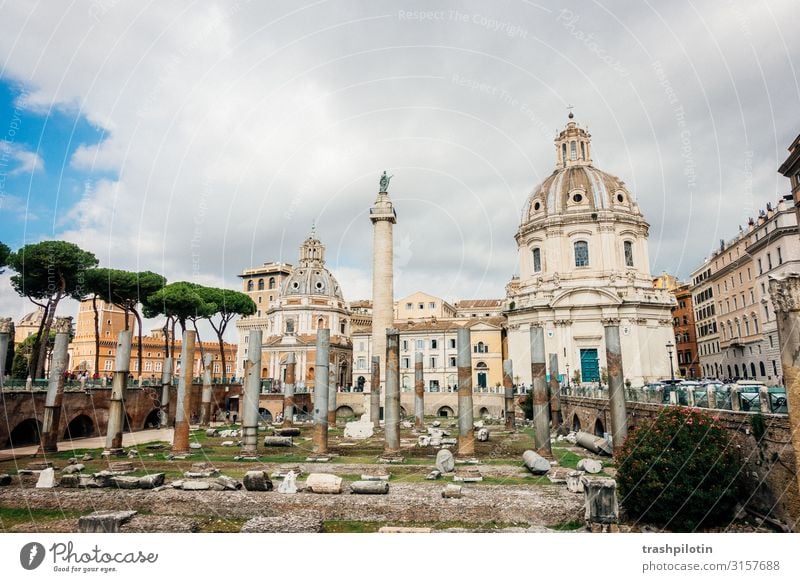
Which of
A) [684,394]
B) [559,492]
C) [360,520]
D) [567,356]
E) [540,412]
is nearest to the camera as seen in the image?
[360,520]

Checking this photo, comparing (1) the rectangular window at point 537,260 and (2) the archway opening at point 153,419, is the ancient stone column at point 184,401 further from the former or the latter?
(1) the rectangular window at point 537,260

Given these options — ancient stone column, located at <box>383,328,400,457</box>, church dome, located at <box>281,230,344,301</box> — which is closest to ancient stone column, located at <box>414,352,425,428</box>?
ancient stone column, located at <box>383,328,400,457</box>

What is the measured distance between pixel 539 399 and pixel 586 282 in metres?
31.0

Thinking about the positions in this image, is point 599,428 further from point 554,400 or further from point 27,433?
point 27,433

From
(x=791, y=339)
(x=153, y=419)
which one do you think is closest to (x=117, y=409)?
(x=153, y=419)

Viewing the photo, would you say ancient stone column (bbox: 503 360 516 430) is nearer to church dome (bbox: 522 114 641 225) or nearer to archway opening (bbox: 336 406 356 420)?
church dome (bbox: 522 114 641 225)

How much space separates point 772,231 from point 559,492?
98.6 feet

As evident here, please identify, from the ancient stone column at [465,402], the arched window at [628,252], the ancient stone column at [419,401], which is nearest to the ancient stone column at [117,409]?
the ancient stone column at [465,402]

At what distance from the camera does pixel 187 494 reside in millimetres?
13273

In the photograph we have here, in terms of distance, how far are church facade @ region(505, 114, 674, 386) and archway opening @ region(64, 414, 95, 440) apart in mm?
36250

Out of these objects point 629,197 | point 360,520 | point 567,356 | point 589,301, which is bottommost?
point 360,520
